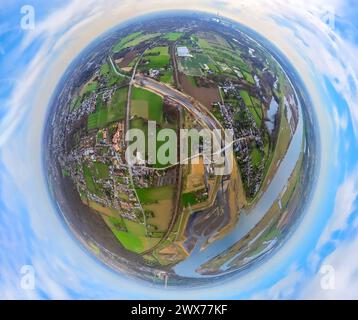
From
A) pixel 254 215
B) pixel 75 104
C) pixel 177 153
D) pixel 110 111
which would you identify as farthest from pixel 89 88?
pixel 254 215

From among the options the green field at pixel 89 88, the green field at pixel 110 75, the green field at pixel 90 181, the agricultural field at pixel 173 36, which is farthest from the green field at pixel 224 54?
the green field at pixel 90 181

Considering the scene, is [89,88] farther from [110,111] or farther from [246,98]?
[246,98]

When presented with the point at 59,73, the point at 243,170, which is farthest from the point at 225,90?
the point at 59,73

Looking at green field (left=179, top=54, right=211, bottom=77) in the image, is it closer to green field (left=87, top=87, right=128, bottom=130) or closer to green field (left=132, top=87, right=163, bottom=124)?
green field (left=132, top=87, right=163, bottom=124)

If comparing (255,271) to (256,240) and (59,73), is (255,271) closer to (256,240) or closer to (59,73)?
(256,240)

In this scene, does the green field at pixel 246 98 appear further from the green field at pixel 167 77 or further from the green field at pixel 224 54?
the green field at pixel 167 77

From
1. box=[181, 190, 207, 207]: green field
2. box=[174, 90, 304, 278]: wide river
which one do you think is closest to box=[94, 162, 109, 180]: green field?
box=[181, 190, 207, 207]: green field
